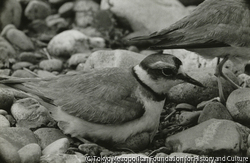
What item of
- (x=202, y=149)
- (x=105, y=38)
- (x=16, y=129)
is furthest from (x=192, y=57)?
(x=16, y=129)

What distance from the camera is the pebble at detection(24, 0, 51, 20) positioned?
8656 mm

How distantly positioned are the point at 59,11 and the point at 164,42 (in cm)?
414

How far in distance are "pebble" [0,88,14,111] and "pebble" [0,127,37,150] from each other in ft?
2.53

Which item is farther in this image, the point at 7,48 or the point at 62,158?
the point at 7,48

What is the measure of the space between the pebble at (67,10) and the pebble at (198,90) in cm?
382

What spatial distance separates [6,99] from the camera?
17.2 ft

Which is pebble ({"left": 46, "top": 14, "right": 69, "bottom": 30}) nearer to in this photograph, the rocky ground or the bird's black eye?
the rocky ground

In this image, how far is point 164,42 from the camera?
17.5 feet

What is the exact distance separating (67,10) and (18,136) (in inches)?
188

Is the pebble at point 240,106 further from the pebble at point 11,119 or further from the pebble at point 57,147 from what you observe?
the pebble at point 11,119

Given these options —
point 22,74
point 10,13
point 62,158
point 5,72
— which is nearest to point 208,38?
point 62,158

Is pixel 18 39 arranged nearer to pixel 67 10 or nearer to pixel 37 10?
pixel 37 10

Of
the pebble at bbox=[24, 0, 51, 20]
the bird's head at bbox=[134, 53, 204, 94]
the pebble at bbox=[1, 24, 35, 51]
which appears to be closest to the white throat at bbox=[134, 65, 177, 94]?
the bird's head at bbox=[134, 53, 204, 94]

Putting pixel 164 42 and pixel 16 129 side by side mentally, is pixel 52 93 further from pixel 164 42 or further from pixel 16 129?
pixel 164 42
